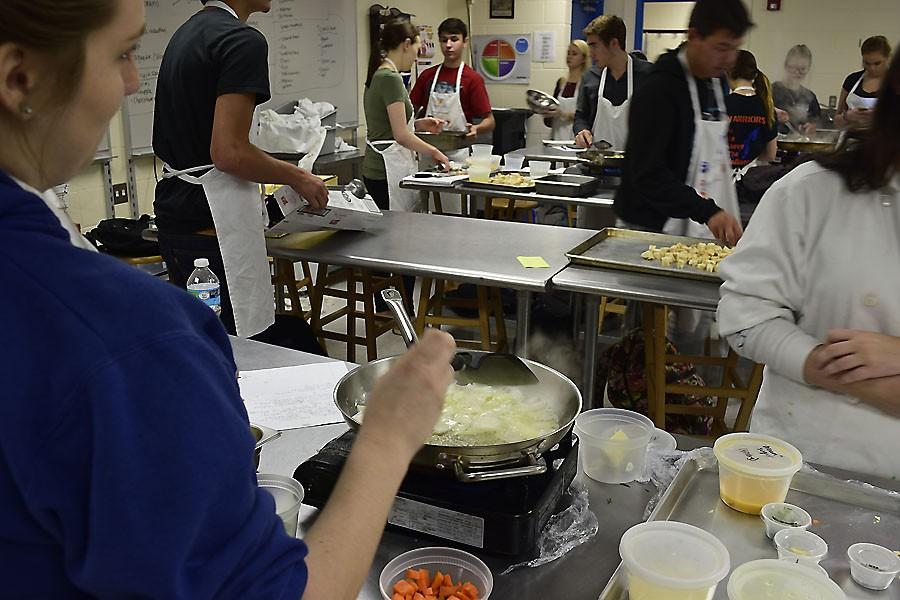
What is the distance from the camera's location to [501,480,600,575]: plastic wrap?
124 centimetres

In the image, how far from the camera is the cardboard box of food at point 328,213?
10.8 ft

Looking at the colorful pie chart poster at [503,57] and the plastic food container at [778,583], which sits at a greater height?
the colorful pie chart poster at [503,57]

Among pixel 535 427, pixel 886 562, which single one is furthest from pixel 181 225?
pixel 886 562

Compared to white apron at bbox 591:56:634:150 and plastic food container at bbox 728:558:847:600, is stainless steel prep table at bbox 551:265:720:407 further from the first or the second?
white apron at bbox 591:56:634:150

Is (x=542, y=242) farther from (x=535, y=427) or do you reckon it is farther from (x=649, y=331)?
(x=535, y=427)

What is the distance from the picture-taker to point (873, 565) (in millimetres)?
1162

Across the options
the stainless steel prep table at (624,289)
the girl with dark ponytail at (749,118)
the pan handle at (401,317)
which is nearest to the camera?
the pan handle at (401,317)

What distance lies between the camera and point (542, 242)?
357 cm

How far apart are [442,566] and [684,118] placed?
2580mm

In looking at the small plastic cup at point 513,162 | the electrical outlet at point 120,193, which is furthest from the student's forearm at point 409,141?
the electrical outlet at point 120,193

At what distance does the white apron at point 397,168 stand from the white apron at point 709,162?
7.03 feet

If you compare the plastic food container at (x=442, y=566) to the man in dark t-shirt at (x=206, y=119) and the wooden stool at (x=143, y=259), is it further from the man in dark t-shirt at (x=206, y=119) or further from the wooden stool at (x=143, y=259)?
the wooden stool at (x=143, y=259)

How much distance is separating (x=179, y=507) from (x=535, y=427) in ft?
2.55

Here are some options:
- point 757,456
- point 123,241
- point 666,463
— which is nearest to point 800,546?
point 757,456
